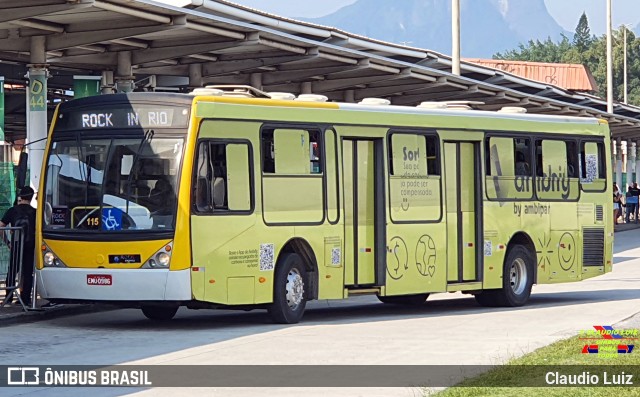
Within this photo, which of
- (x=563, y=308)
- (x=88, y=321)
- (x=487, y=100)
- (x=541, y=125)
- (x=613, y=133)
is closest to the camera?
(x=88, y=321)

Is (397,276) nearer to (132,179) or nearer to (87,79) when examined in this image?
(132,179)

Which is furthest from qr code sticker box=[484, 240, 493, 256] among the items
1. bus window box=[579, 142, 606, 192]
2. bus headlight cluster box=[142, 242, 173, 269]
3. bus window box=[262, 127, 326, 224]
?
bus headlight cluster box=[142, 242, 173, 269]

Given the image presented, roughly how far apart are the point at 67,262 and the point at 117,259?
30.4 inches

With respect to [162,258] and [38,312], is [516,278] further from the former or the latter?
[38,312]

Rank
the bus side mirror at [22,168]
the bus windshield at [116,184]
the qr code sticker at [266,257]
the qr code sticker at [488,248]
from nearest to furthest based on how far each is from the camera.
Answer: the bus windshield at [116,184]
the qr code sticker at [266,257]
the bus side mirror at [22,168]
the qr code sticker at [488,248]

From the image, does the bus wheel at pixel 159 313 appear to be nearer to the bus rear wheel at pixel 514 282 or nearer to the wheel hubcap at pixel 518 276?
the bus rear wheel at pixel 514 282

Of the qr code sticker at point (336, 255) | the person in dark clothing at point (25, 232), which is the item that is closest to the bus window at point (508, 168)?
the qr code sticker at point (336, 255)

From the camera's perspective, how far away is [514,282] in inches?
906

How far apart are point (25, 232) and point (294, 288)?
13.0 ft

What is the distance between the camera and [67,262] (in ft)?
58.9

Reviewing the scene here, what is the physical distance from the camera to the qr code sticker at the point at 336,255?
19438 mm

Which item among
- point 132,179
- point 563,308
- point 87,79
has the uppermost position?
point 87,79

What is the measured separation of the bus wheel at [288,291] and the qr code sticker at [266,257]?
175 mm

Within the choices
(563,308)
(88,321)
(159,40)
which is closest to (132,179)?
(88,321)
